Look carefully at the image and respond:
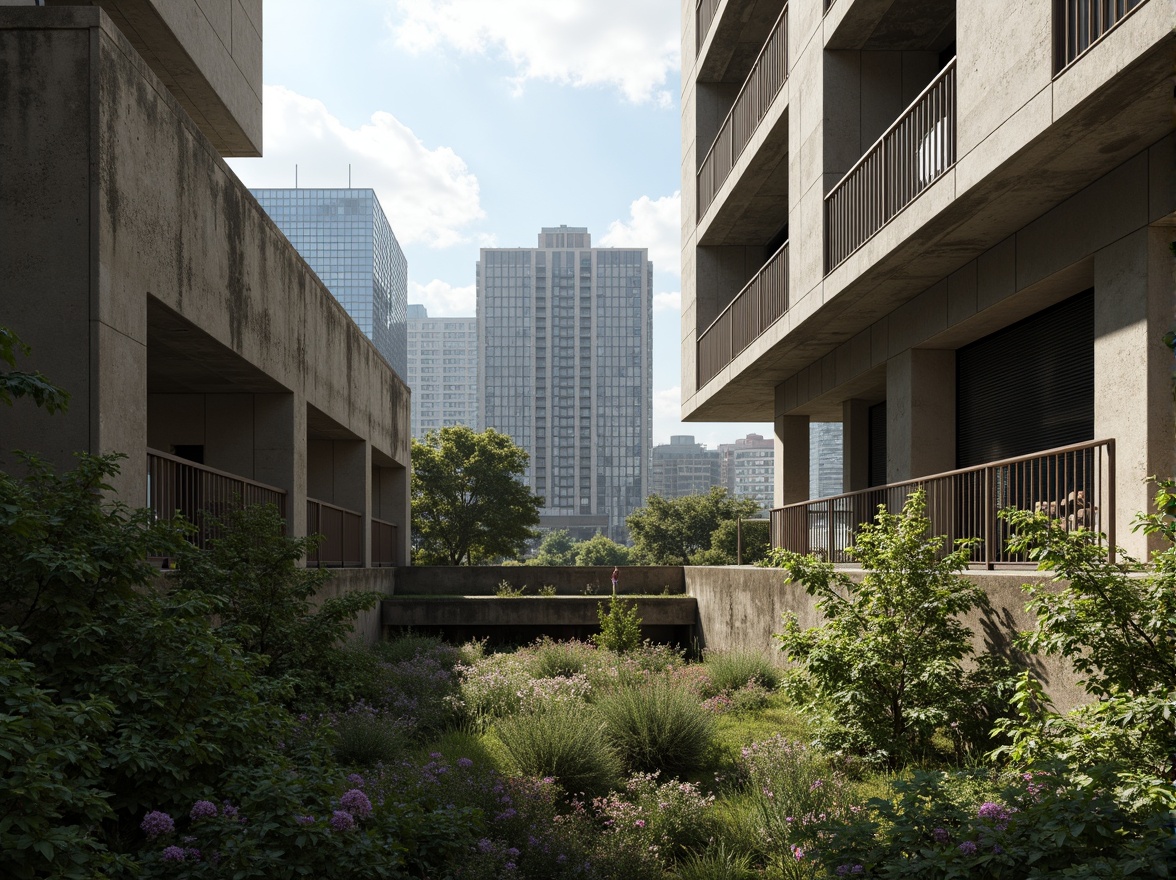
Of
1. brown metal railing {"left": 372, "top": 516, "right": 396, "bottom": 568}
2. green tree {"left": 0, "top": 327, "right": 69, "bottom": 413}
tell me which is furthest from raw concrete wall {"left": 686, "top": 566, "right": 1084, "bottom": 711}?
brown metal railing {"left": 372, "top": 516, "right": 396, "bottom": 568}

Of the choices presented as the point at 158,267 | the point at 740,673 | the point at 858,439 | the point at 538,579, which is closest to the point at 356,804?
the point at 158,267

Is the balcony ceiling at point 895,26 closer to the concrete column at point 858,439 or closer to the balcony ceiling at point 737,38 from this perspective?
the balcony ceiling at point 737,38

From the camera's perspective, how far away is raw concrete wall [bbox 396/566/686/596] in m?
23.7

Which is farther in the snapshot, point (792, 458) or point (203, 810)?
point (792, 458)

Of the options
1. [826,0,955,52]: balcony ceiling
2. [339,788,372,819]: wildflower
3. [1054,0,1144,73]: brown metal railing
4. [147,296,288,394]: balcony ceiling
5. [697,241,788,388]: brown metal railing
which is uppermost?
[826,0,955,52]: balcony ceiling

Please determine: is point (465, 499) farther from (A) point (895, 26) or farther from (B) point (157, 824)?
(B) point (157, 824)

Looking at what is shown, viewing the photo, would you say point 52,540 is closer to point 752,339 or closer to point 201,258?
point 201,258

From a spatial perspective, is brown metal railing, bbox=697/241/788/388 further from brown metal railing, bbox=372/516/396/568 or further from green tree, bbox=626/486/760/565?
green tree, bbox=626/486/760/565

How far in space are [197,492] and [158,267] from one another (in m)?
3.13

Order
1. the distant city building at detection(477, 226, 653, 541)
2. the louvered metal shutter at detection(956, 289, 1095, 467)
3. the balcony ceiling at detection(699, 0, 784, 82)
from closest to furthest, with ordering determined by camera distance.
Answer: the louvered metal shutter at detection(956, 289, 1095, 467)
the balcony ceiling at detection(699, 0, 784, 82)
the distant city building at detection(477, 226, 653, 541)

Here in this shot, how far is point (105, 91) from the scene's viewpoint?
8555 mm

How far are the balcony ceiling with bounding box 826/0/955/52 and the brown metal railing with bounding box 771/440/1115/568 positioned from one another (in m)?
6.08

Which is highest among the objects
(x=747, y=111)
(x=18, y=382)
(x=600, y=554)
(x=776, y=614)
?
(x=747, y=111)

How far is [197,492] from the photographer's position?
465 inches
